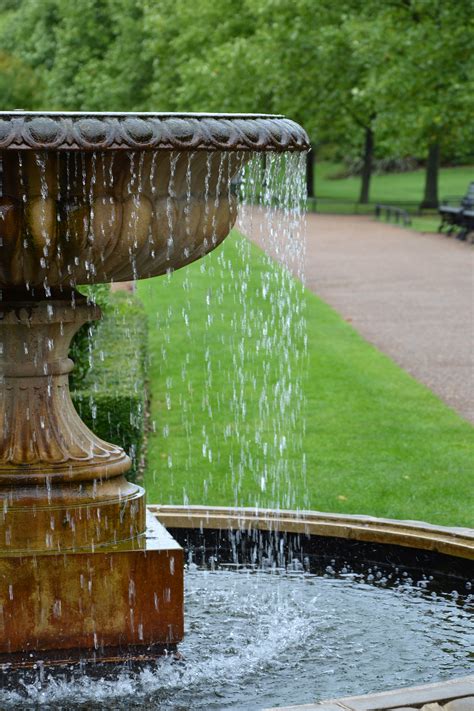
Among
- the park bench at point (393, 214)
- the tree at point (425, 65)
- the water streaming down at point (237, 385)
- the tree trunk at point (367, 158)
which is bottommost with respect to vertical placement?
the water streaming down at point (237, 385)

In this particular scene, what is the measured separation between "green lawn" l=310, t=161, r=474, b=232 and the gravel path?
937cm

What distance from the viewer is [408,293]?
62.2 feet

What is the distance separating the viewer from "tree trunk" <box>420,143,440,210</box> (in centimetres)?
3747

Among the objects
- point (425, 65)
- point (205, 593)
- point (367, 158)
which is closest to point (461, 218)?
point (425, 65)

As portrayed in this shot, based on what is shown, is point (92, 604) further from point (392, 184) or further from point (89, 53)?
point (392, 184)

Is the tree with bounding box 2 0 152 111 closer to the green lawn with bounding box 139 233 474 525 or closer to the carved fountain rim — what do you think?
the green lawn with bounding box 139 233 474 525

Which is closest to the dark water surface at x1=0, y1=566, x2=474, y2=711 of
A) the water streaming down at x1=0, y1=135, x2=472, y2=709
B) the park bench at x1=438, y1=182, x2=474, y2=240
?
the water streaming down at x1=0, y1=135, x2=472, y2=709

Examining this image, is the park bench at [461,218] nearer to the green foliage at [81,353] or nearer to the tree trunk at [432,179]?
the tree trunk at [432,179]

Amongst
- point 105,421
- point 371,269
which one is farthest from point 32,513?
point 371,269

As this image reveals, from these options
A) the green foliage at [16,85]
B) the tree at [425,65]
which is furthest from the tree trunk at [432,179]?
the green foliage at [16,85]

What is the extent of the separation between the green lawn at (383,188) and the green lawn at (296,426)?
22807 mm

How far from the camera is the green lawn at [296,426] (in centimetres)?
809

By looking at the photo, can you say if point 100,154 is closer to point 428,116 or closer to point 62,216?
point 62,216

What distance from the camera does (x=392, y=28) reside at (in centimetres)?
3002
